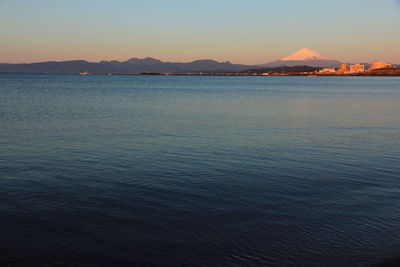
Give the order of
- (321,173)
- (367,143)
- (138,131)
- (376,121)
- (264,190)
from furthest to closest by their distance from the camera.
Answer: (376,121) → (138,131) → (367,143) → (321,173) → (264,190)

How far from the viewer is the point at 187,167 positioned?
1645cm

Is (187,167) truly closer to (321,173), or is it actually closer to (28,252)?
(321,173)

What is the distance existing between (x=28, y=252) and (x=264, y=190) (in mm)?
7937

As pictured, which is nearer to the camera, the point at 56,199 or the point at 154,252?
the point at 154,252

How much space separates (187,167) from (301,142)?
30.6ft

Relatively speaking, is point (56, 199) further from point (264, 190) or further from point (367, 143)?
point (367, 143)

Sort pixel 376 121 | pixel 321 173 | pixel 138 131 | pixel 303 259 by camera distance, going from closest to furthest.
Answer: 1. pixel 303 259
2. pixel 321 173
3. pixel 138 131
4. pixel 376 121

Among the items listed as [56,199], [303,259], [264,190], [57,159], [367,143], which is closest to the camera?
[303,259]

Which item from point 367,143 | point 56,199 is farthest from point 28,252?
point 367,143

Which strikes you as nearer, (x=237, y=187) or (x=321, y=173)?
(x=237, y=187)

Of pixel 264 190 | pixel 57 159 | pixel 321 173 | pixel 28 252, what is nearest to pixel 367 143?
pixel 321 173

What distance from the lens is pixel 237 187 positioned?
13766 millimetres

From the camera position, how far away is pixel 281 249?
8992 mm

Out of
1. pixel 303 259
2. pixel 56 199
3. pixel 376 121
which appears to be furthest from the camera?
pixel 376 121
